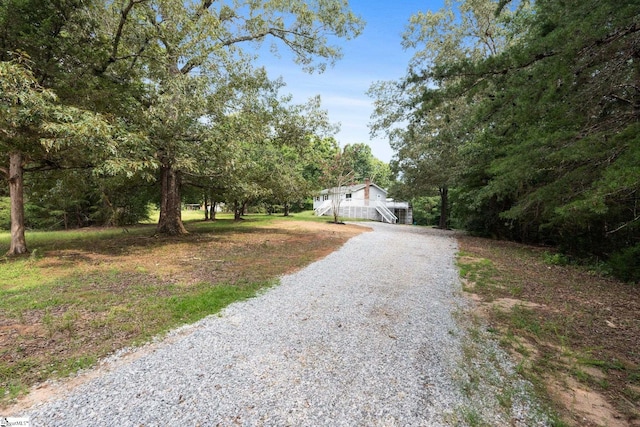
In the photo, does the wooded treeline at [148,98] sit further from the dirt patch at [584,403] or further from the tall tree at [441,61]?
the dirt patch at [584,403]

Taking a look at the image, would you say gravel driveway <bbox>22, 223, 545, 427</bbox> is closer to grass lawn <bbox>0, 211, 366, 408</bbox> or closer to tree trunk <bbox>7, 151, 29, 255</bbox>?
grass lawn <bbox>0, 211, 366, 408</bbox>

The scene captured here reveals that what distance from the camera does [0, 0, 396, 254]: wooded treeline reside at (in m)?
5.91

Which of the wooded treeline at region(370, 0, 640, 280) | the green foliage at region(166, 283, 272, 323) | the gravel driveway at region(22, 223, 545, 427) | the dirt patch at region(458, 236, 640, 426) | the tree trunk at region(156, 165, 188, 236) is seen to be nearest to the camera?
the gravel driveway at region(22, 223, 545, 427)

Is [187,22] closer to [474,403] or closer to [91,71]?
[91,71]

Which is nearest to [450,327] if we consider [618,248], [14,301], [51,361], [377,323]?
[377,323]

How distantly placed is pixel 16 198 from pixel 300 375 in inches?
393

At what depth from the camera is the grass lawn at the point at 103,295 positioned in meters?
2.90

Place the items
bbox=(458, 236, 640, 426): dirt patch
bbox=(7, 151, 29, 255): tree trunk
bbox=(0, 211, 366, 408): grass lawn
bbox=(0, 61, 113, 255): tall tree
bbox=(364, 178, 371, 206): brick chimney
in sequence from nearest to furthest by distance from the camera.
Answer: bbox=(458, 236, 640, 426): dirt patch → bbox=(0, 211, 366, 408): grass lawn → bbox=(0, 61, 113, 255): tall tree → bbox=(7, 151, 29, 255): tree trunk → bbox=(364, 178, 371, 206): brick chimney

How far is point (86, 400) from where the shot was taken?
223cm

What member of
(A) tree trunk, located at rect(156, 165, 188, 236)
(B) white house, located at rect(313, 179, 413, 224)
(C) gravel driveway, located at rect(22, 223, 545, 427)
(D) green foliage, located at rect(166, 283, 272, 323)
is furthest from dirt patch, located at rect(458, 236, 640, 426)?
(B) white house, located at rect(313, 179, 413, 224)

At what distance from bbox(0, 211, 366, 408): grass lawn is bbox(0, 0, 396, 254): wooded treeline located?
7.60 ft

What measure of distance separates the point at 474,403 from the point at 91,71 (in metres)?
10.3

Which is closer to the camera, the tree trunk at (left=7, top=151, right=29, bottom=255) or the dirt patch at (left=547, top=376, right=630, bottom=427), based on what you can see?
the dirt patch at (left=547, top=376, right=630, bottom=427)

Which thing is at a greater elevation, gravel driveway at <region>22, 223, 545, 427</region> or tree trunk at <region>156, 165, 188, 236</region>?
tree trunk at <region>156, 165, 188, 236</region>
